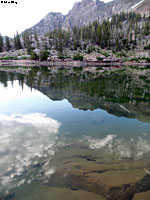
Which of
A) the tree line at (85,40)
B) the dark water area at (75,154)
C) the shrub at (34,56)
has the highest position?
the tree line at (85,40)

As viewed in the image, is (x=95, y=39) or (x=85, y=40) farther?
(x=85, y=40)

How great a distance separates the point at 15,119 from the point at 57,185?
9.35m

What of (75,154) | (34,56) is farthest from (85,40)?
(75,154)

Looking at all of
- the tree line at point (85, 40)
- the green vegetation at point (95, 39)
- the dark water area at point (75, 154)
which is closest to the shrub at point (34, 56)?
the tree line at point (85, 40)

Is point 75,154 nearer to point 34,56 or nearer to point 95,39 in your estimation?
point 34,56

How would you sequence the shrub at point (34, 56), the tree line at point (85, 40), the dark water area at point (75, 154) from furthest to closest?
the tree line at point (85, 40), the shrub at point (34, 56), the dark water area at point (75, 154)

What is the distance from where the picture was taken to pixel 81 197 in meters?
5.99

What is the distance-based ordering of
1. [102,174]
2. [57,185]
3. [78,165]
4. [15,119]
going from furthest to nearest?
[15,119], [78,165], [102,174], [57,185]

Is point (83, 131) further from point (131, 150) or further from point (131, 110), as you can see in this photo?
point (131, 110)

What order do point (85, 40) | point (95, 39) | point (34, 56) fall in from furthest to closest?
point (85, 40) < point (95, 39) < point (34, 56)

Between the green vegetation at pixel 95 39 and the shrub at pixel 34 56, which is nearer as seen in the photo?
the shrub at pixel 34 56

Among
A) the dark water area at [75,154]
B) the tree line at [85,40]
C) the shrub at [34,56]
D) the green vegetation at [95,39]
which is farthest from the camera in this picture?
the green vegetation at [95,39]

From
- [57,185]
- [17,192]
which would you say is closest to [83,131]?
[57,185]

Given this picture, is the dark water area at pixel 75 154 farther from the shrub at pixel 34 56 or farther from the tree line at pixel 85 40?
the tree line at pixel 85 40
